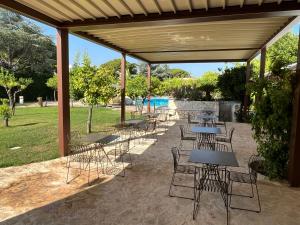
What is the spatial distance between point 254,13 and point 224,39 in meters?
3.29

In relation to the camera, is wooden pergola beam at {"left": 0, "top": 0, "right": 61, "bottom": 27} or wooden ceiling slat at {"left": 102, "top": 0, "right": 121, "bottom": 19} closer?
wooden pergola beam at {"left": 0, "top": 0, "right": 61, "bottom": 27}

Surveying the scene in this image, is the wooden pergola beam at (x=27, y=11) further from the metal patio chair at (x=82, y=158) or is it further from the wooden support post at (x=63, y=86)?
the metal patio chair at (x=82, y=158)

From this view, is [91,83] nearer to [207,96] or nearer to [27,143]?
[27,143]

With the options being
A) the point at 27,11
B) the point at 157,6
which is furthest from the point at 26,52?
the point at 157,6

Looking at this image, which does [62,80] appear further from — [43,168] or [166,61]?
[166,61]

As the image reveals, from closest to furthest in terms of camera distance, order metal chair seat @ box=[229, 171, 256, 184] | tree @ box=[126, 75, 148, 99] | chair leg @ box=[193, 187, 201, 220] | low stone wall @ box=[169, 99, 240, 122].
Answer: chair leg @ box=[193, 187, 201, 220], metal chair seat @ box=[229, 171, 256, 184], tree @ box=[126, 75, 148, 99], low stone wall @ box=[169, 99, 240, 122]

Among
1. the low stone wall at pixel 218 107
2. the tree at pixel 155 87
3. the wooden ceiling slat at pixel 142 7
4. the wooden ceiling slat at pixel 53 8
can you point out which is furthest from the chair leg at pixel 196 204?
the tree at pixel 155 87

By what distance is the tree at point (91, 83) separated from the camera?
8.52 metres

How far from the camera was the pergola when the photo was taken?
180 inches

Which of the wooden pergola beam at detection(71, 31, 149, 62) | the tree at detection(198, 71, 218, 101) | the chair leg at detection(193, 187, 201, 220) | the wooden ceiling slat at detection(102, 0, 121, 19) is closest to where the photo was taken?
the chair leg at detection(193, 187, 201, 220)

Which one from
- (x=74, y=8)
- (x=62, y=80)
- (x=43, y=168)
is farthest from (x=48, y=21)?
(x=43, y=168)

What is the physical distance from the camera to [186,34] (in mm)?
7156

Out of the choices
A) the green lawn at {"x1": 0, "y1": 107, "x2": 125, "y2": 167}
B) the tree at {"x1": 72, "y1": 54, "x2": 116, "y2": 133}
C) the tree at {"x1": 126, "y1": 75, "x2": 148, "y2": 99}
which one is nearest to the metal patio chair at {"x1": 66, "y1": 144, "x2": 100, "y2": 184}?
the green lawn at {"x1": 0, "y1": 107, "x2": 125, "y2": 167}

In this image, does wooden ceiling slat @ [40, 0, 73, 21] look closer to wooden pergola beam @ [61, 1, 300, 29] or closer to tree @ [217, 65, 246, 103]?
wooden pergola beam @ [61, 1, 300, 29]
